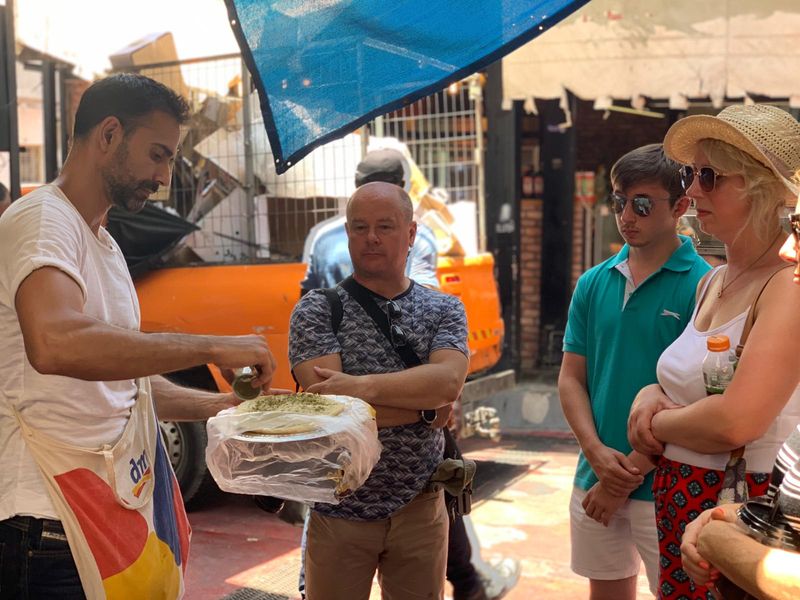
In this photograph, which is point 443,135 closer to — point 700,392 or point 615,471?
point 615,471

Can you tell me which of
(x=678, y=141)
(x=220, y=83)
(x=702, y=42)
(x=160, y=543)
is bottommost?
(x=160, y=543)

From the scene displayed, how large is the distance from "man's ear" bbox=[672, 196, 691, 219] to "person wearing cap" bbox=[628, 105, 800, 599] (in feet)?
1.66

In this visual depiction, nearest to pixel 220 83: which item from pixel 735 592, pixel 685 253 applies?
pixel 685 253

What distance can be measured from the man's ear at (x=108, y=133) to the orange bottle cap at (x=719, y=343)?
177 cm

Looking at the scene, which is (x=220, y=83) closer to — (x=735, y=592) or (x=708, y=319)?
(x=708, y=319)

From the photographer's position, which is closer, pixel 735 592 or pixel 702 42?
pixel 735 592

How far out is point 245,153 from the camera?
7.04 meters

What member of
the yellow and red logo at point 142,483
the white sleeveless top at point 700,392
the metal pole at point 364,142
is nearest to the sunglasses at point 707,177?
the white sleeveless top at point 700,392

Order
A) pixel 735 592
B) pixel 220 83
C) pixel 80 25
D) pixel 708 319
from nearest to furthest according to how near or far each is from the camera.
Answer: pixel 735 592
pixel 708 319
pixel 220 83
pixel 80 25

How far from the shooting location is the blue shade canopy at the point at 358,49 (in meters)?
2.75

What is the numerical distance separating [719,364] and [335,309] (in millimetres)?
1344

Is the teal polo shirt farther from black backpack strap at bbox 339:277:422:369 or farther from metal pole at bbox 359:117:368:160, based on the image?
metal pole at bbox 359:117:368:160

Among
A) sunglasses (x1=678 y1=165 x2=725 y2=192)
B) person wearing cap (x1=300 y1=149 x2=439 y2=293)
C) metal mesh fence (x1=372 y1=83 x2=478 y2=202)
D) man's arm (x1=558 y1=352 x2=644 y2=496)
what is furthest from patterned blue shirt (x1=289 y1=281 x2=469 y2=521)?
metal mesh fence (x1=372 y1=83 x2=478 y2=202)

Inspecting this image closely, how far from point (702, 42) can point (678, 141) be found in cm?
601
